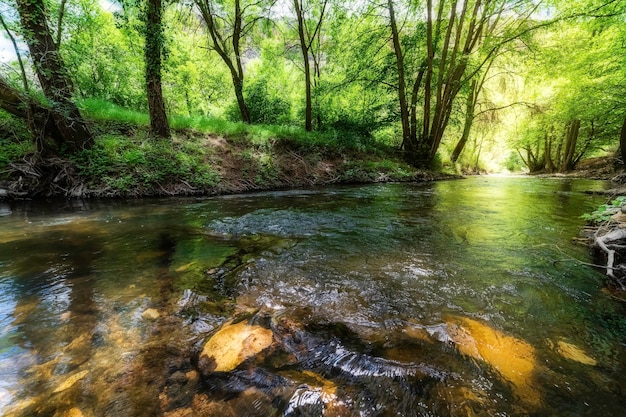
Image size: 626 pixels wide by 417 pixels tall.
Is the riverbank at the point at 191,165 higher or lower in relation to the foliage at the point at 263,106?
lower

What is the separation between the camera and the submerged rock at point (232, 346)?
149cm

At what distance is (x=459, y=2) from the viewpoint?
37.0ft

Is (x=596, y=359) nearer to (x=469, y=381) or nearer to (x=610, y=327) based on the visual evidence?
(x=610, y=327)

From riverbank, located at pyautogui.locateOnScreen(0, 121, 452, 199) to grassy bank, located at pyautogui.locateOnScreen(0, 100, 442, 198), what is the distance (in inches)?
0.7

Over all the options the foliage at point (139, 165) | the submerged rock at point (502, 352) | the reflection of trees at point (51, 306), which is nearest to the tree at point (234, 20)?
the foliage at point (139, 165)

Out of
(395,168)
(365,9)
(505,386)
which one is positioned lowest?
(505,386)

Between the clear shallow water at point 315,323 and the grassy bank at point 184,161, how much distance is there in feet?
11.1

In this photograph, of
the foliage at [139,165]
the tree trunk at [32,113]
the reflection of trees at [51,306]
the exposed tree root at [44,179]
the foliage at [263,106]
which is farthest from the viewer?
the foliage at [263,106]

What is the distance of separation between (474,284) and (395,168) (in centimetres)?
1047

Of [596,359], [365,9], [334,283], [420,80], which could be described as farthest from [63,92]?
[420,80]

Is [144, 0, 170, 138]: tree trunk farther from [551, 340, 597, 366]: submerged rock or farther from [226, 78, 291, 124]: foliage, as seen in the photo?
[551, 340, 597, 366]: submerged rock

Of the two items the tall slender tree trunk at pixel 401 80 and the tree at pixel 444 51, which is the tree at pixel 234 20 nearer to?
the tall slender tree trunk at pixel 401 80

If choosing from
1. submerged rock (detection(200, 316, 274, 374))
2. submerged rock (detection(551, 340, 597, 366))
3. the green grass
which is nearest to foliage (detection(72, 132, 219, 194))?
the green grass

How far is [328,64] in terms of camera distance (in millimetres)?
15852
